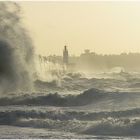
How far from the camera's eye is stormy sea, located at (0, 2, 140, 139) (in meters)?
10.9

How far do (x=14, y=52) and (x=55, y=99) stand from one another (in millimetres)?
3872

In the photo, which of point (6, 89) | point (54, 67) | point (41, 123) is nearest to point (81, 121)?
point (41, 123)

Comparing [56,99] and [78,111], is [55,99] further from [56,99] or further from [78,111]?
[78,111]

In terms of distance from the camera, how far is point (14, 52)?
1880 cm

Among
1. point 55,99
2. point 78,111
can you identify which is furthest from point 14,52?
point 78,111

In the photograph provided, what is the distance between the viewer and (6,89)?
16.8 meters

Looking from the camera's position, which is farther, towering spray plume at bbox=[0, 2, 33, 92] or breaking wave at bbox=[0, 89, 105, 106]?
towering spray plume at bbox=[0, 2, 33, 92]

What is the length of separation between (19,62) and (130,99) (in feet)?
15.8

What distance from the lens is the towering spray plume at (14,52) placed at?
703 inches

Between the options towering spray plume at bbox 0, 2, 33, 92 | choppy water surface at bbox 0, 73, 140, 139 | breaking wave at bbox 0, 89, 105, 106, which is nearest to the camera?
choppy water surface at bbox 0, 73, 140, 139

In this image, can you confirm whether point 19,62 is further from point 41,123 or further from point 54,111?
point 41,123

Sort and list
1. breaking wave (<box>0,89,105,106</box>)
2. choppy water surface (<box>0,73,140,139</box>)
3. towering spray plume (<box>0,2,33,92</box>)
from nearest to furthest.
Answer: choppy water surface (<box>0,73,140,139</box>)
breaking wave (<box>0,89,105,106</box>)
towering spray plume (<box>0,2,33,92</box>)

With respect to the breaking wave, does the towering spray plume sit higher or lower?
higher

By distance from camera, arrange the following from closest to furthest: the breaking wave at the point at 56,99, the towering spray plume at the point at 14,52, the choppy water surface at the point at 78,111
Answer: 1. the choppy water surface at the point at 78,111
2. the breaking wave at the point at 56,99
3. the towering spray plume at the point at 14,52
